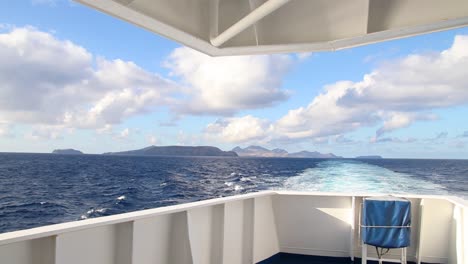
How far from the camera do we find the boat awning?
2.29 metres

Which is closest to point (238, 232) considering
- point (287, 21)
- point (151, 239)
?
point (151, 239)

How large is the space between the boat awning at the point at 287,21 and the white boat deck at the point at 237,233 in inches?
45.0

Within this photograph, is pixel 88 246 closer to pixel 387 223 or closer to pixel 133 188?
pixel 387 223

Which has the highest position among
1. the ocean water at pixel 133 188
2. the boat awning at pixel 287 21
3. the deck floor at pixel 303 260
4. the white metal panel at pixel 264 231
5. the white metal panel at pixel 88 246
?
the boat awning at pixel 287 21

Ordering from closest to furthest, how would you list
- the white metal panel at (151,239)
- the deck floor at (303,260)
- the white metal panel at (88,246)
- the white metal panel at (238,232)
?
the white metal panel at (88,246)
the white metal panel at (151,239)
the white metal panel at (238,232)
the deck floor at (303,260)

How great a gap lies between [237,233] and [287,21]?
1.80 meters

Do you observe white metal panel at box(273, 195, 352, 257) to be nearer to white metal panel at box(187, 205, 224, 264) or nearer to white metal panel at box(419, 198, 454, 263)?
white metal panel at box(419, 198, 454, 263)

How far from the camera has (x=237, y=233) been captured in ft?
11.4

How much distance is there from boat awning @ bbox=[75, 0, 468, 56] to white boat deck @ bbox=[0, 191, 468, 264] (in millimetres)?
1143

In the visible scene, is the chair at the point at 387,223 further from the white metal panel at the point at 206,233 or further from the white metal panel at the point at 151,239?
the white metal panel at the point at 151,239

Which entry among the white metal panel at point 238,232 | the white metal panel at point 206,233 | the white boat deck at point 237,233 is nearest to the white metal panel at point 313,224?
the white boat deck at point 237,233

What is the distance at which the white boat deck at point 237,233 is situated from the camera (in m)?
2.03

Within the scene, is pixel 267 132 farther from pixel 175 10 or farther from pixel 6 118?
pixel 175 10

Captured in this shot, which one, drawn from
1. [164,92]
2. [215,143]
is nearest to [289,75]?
[215,143]
